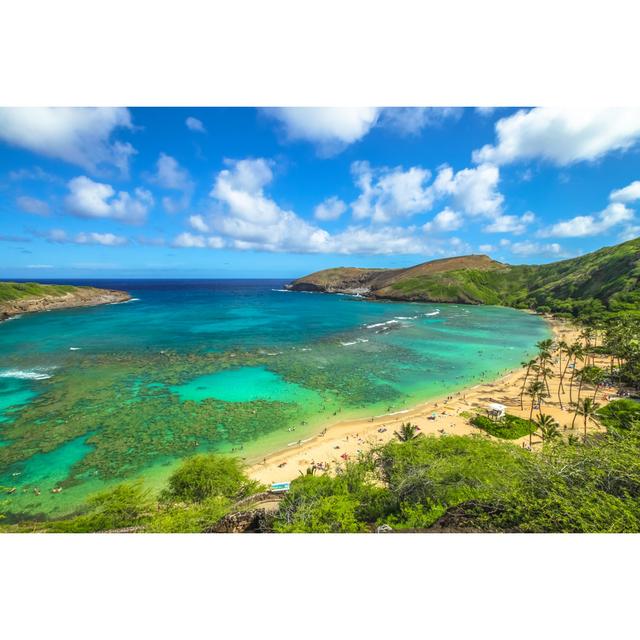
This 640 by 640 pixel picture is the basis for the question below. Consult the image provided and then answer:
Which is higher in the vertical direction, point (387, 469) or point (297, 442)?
point (387, 469)

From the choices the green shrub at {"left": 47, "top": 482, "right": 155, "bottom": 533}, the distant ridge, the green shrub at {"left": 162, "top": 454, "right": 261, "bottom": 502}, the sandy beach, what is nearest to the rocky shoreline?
the green shrub at {"left": 47, "top": 482, "right": 155, "bottom": 533}

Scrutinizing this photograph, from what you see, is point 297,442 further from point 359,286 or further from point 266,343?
point 359,286

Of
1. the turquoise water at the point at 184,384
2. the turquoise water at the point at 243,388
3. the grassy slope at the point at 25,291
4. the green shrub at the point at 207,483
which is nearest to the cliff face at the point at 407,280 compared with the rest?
the turquoise water at the point at 184,384

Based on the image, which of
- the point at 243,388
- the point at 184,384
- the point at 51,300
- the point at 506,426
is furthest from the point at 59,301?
the point at 506,426

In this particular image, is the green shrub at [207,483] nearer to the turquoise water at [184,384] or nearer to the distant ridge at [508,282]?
the turquoise water at [184,384]

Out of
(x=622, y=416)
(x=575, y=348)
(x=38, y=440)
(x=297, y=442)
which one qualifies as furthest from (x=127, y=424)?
(x=575, y=348)

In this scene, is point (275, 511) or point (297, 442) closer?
point (275, 511)

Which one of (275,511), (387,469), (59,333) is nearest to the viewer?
(275,511)
